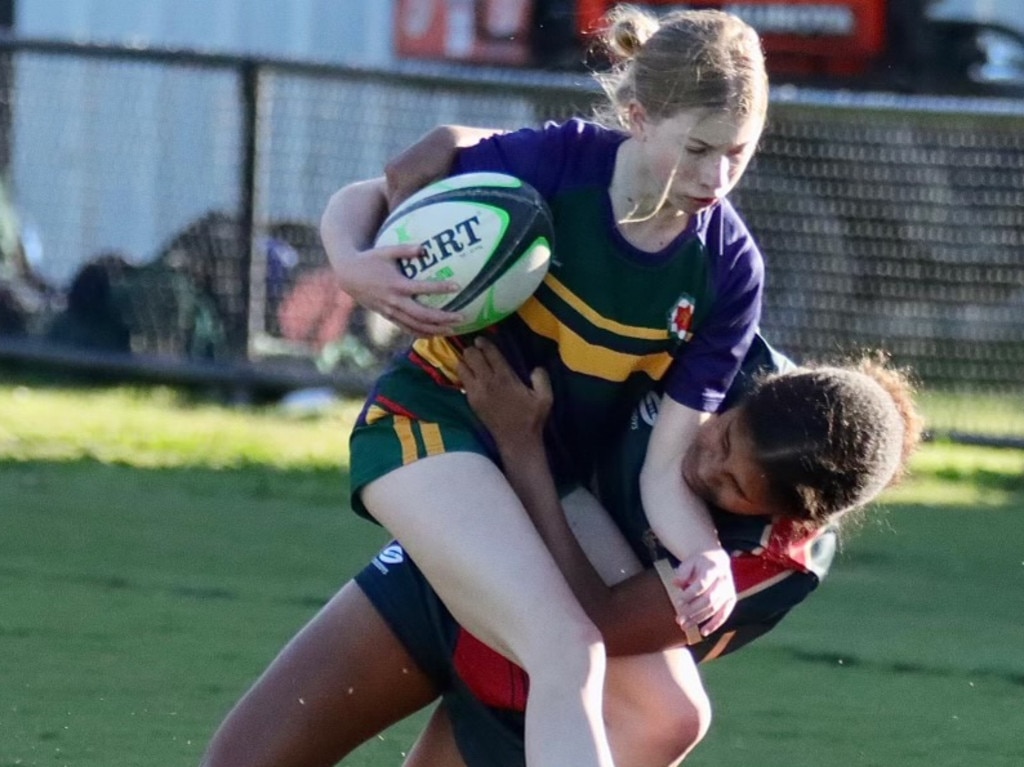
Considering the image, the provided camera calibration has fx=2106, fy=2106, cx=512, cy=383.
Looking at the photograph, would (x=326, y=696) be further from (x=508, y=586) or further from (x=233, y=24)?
(x=233, y=24)

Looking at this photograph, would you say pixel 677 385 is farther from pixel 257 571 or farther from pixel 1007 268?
pixel 1007 268

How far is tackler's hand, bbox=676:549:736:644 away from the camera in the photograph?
12.2ft

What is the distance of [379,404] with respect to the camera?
3.98 metres

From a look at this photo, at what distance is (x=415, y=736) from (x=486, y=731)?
2.45 ft

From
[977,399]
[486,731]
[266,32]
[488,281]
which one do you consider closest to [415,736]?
[486,731]

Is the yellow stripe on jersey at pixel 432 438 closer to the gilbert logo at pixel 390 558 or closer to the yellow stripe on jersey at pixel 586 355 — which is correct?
the yellow stripe on jersey at pixel 586 355

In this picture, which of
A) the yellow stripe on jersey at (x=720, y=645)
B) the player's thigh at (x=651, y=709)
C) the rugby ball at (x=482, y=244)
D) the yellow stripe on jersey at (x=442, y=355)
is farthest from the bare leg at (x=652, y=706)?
the rugby ball at (x=482, y=244)

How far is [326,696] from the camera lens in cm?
404

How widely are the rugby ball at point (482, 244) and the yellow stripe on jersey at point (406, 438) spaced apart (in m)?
0.21

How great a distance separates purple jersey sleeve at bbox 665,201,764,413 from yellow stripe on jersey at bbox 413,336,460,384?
40cm

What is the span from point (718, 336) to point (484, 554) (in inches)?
24.0

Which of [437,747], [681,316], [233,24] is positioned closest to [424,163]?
[681,316]

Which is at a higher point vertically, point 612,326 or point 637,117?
point 637,117

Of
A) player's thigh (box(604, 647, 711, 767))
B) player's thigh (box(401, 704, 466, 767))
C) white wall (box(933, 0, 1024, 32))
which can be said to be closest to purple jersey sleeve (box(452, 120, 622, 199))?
player's thigh (box(604, 647, 711, 767))
